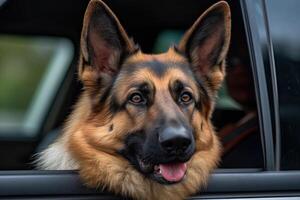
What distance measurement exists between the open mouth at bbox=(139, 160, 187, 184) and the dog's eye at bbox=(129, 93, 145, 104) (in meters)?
0.31

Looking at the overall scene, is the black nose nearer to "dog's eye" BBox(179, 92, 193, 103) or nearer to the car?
the car

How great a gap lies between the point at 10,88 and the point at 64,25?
233cm

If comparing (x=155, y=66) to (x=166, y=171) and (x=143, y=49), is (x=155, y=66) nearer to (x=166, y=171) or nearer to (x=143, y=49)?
(x=166, y=171)

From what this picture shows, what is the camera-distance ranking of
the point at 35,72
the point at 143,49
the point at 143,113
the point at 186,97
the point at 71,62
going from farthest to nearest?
the point at 35,72
the point at 71,62
the point at 143,49
the point at 186,97
the point at 143,113

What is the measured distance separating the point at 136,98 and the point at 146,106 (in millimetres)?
62

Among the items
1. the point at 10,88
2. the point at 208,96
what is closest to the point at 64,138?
the point at 208,96

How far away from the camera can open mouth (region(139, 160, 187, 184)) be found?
10.1 feet

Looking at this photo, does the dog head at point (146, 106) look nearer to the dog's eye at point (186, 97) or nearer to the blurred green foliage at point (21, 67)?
the dog's eye at point (186, 97)

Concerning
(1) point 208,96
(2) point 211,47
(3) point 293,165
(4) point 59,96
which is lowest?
(4) point 59,96

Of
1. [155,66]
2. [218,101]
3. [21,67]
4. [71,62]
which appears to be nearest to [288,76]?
[155,66]

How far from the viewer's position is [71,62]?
491 centimetres

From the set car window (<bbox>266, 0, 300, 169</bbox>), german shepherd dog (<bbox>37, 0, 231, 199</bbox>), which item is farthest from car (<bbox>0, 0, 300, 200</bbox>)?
german shepherd dog (<bbox>37, 0, 231, 199</bbox>)

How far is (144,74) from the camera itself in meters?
3.39

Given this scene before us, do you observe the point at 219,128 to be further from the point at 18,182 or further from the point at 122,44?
the point at 18,182
